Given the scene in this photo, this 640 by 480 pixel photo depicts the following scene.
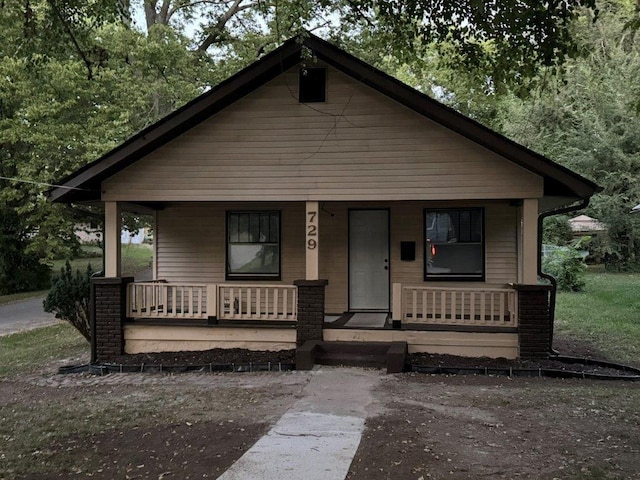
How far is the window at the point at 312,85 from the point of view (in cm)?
Result: 982

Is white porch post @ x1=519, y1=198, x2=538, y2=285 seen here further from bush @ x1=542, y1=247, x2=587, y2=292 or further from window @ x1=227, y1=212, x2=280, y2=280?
bush @ x1=542, y1=247, x2=587, y2=292

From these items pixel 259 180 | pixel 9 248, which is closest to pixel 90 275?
pixel 259 180

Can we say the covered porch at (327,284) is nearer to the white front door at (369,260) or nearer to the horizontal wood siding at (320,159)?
the white front door at (369,260)

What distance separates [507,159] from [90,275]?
7752 mm

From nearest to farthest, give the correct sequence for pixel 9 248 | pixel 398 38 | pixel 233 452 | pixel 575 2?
pixel 233 452, pixel 575 2, pixel 398 38, pixel 9 248

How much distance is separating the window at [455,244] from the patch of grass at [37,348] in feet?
24.0

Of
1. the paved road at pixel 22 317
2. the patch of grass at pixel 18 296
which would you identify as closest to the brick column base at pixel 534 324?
the paved road at pixel 22 317

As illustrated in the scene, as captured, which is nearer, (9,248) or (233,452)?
(233,452)

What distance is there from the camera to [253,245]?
12.0 meters

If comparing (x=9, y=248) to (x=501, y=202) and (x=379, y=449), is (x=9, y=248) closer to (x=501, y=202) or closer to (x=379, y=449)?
(x=501, y=202)

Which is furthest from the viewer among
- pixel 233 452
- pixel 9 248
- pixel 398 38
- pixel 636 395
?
pixel 9 248

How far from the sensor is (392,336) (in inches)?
375

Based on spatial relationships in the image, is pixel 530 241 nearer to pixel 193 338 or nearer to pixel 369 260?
pixel 369 260

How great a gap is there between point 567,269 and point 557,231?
8.78 metres
